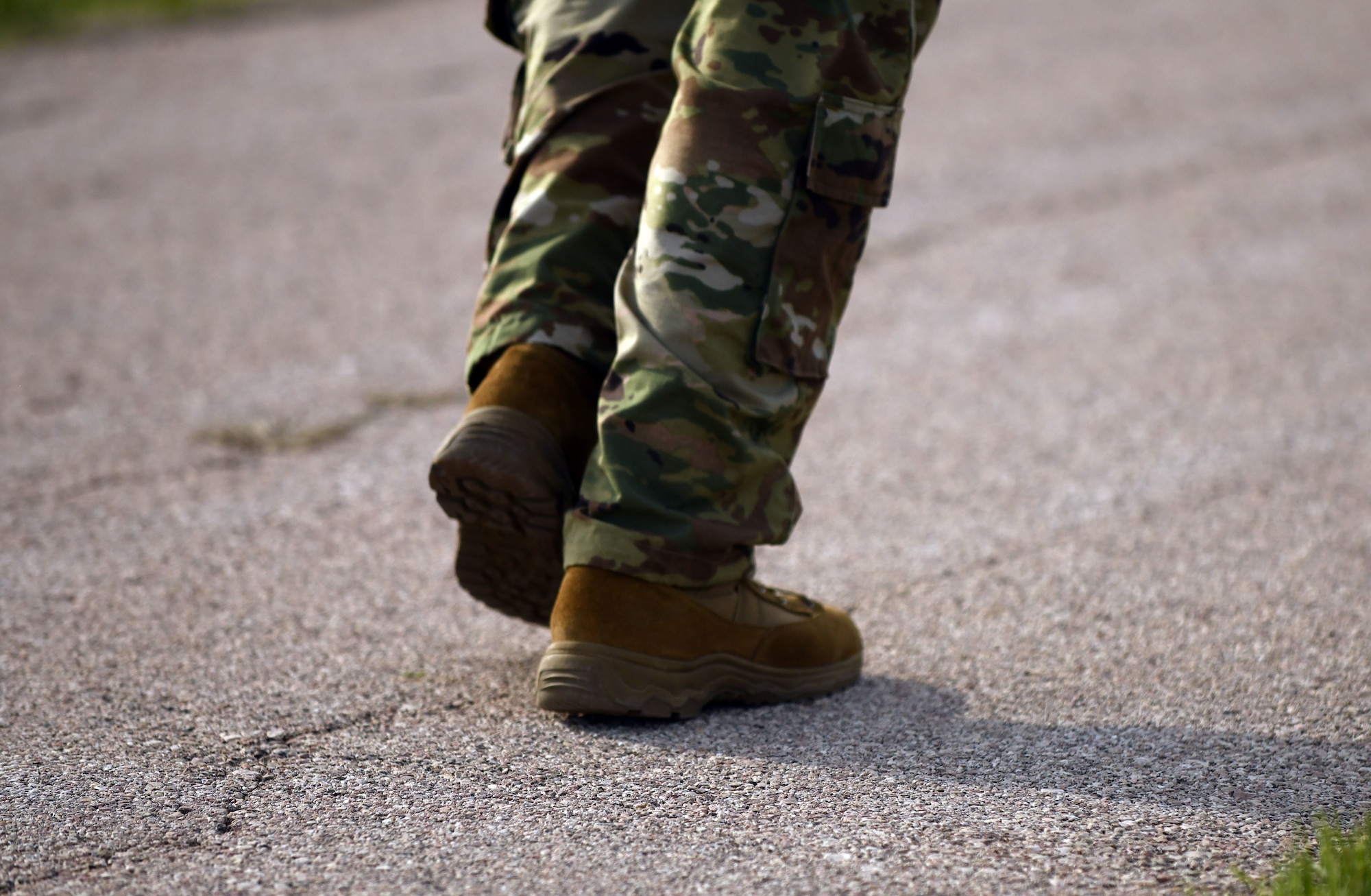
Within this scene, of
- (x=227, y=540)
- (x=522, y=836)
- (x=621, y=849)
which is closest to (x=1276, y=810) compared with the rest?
(x=621, y=849)

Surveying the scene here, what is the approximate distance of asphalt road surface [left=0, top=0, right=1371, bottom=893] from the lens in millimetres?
1567

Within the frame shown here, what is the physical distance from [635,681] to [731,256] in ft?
1.89

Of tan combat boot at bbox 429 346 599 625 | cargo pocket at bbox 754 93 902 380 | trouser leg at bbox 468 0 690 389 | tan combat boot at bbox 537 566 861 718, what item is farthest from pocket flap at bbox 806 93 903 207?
tan combat boot at bbox 537 566 861 718

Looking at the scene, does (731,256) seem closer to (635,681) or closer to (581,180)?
(581,180)

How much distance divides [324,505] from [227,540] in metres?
0.25

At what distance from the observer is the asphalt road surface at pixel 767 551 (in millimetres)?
1567

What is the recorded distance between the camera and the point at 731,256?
68.1 inches

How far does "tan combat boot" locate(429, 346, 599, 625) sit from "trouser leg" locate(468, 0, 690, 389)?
0.05 m

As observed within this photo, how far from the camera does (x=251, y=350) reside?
12.1 feet

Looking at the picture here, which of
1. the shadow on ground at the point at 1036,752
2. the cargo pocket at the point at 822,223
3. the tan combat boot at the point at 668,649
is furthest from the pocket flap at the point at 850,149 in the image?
the shadow on ground at the point at 1036,752

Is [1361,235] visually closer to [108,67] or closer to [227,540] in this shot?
[227,540]

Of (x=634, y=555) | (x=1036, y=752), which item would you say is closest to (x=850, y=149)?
(x=634, y=555)

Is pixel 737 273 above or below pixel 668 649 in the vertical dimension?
above

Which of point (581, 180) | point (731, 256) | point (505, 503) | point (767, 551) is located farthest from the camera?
point (767, 551)
